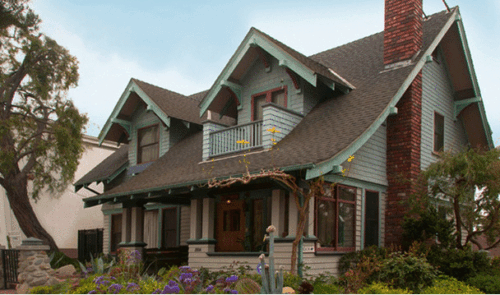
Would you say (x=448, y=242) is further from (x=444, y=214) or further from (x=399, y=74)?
(x=399, y=74)

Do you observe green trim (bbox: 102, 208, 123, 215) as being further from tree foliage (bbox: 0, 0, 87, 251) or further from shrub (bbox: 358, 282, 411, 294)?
shrub (bbox: 358, 282, 411, 294)

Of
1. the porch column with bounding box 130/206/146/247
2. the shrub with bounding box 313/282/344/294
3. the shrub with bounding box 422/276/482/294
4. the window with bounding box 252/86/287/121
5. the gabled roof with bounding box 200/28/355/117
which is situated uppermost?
the gabled roof with bounding box 200/28/355/117

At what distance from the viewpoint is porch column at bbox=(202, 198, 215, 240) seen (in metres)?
14.7

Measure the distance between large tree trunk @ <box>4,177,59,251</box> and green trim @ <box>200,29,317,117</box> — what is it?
11301 mm

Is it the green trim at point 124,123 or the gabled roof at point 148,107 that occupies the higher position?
the gabled roof at point 148,107

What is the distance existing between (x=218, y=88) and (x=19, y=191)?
12084 millimetres

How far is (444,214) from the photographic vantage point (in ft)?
51.8

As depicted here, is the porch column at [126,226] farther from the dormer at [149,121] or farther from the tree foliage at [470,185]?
the tree foliage at [470,185]

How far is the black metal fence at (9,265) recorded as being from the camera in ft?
51.8

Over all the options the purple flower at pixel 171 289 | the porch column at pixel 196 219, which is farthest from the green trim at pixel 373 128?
the porch column at pixel 196 219

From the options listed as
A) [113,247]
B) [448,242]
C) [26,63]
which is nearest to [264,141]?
[448,242]

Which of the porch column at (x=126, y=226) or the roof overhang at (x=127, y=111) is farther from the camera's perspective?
the roof overhang at (x=127, y=111)

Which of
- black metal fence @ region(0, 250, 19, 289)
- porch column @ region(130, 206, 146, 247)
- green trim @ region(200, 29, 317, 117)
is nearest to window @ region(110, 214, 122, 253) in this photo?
porch column @ region(130, 206, 146, 247)

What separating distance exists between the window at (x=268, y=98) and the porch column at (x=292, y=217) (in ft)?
12.3
